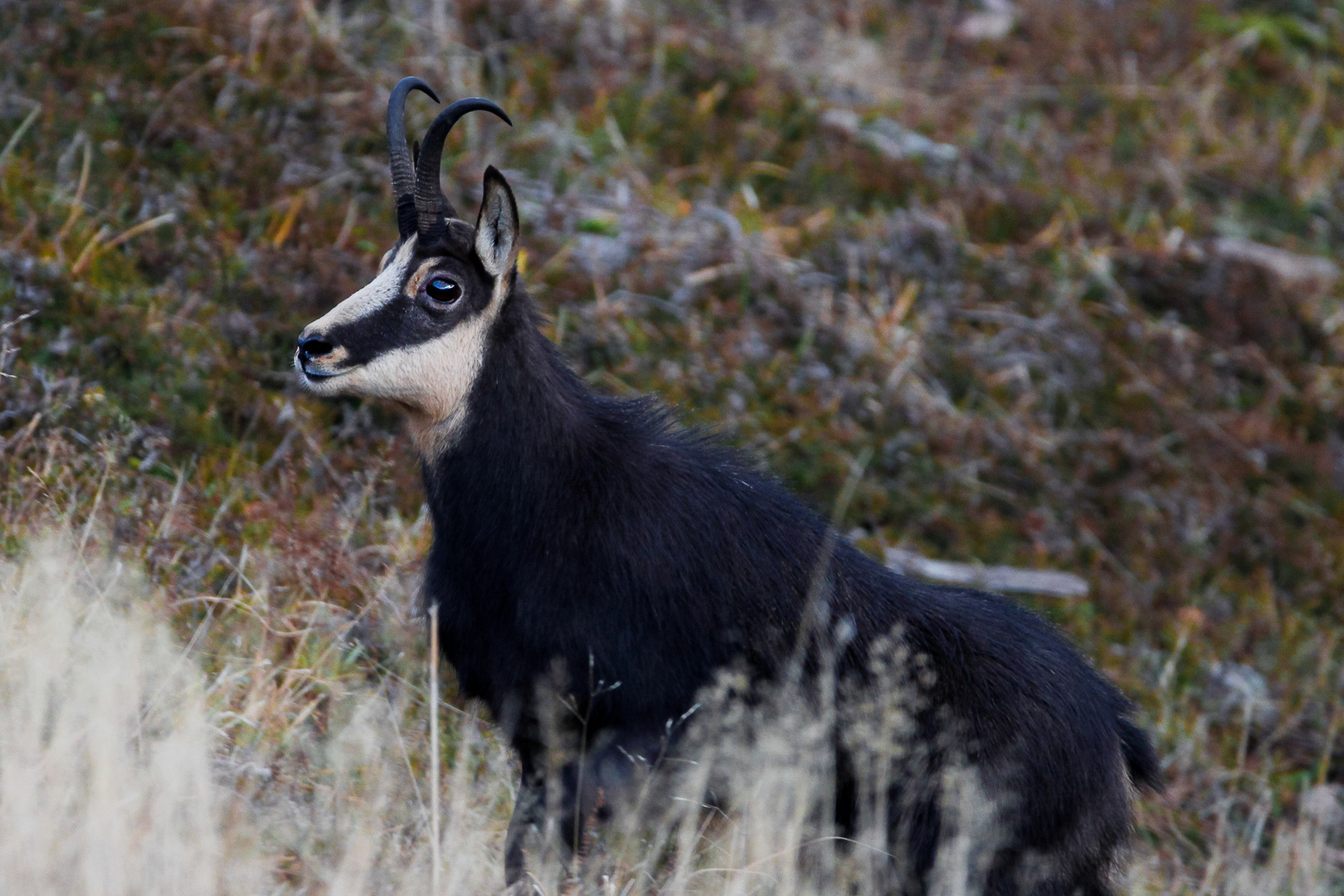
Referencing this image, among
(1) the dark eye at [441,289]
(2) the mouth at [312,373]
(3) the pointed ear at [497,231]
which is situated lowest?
(2) the mouth at [312,373]

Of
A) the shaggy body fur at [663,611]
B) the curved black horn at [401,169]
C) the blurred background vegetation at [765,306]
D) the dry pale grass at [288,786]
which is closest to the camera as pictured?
the dry pale grass at [288,786]

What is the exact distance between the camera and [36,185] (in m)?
7.53

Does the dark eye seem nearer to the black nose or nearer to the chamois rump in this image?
the chamois rump

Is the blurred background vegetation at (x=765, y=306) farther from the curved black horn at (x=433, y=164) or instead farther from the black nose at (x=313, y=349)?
the curved black horn at (x=433, y=164)

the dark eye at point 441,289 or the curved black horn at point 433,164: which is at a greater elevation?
the curved black horn at point 433,164

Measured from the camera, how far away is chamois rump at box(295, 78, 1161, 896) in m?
5.07

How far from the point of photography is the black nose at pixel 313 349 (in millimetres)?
5066

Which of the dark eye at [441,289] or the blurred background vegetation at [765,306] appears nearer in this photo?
the dark eye at [441,289]

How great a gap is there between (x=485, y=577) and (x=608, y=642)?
1.71ft

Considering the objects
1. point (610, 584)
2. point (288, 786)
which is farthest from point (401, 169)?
point (288, 786)

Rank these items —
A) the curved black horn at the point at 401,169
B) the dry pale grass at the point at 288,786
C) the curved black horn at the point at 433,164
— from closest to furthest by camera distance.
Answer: the dry pale grass at the point at 288,786 → the curved black horn at the point at 433,164 → the curved black horn at the point at 401,169

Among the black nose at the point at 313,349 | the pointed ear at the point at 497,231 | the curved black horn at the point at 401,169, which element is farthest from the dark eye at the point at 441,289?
the black nose at the point at 313,349

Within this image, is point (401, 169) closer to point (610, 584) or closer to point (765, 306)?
point (610, 584)

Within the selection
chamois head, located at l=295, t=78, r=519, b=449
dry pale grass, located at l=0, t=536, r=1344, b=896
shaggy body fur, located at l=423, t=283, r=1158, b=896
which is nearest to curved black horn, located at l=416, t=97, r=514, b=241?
chamois head, located at l=295, t=78, r=519, b=449
